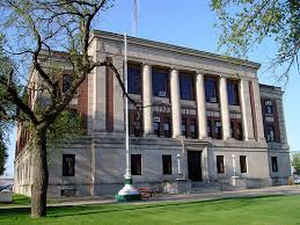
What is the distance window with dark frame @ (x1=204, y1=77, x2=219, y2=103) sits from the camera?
42.6 m

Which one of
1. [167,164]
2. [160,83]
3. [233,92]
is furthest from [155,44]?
[167,164]

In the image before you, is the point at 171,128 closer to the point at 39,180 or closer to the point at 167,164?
the point at 167,164

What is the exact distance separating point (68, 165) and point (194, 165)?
Answer: 49.1ft

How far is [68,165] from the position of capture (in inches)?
1267

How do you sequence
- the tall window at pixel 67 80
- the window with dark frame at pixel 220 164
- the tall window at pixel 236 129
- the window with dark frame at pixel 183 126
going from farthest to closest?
the tall window at pixel 236 129 → the window with dark frame at pixel 220 164 → the window with dark frame at pixel 183 126 → the tall window at pixel 67 80

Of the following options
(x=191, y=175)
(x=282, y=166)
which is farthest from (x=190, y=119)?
(x=282, y=166)

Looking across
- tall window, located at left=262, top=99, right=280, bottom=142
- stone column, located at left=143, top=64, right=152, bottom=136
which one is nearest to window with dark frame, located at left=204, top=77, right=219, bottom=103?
stone column, located at left=143, top=64, right=152, bottom=136

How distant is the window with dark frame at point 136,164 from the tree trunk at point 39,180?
2002cm

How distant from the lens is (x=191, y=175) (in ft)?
126

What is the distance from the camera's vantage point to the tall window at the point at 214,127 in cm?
4141

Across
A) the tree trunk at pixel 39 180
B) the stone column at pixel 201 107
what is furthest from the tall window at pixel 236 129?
the tree trunk at pixel 39 180

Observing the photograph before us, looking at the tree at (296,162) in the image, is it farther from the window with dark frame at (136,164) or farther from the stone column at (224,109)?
the window with dark frame at (136,164)

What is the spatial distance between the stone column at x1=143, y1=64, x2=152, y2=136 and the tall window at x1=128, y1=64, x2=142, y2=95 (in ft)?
2.42

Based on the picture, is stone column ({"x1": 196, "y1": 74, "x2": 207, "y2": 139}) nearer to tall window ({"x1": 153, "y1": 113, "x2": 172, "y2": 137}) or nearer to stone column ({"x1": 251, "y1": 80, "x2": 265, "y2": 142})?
tall window ({"x1": 153, "y1": 113, "x2": 172, "y2": 137})
